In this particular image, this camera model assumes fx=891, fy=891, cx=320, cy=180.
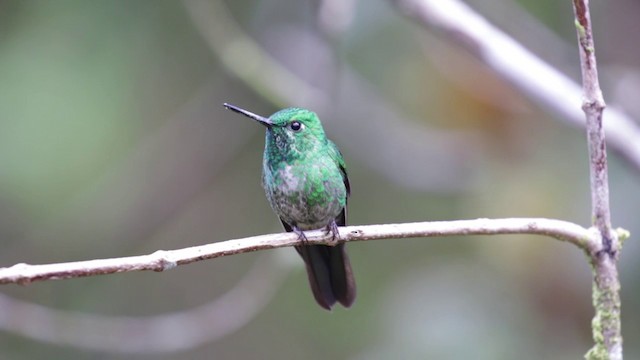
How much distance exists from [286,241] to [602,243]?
0.81 meters

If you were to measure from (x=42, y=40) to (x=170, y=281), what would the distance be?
70.4 inches

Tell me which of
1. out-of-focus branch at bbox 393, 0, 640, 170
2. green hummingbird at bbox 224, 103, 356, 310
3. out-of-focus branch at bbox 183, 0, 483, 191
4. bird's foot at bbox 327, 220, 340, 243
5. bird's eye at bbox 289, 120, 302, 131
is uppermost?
out-of-focus branch at bbox 183, 0, 483, 191

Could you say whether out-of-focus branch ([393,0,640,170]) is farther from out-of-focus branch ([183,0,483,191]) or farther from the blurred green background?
out-of-focus branch ([183,0,483,191])

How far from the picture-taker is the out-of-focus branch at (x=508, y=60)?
3.34 meters

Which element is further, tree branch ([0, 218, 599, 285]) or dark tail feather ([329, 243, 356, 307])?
dark tail feather ([329, 243, 356, 307])

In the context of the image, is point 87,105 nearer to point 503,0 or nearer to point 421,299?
point 421,299

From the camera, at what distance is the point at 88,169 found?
14.9 feet

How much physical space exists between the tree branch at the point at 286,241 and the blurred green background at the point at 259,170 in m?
1.43

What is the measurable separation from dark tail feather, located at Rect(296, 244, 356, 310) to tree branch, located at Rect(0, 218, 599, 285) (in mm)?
871

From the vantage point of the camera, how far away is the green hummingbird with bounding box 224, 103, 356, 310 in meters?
3.16

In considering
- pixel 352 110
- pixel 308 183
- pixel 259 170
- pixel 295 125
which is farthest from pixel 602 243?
pixel 259 170

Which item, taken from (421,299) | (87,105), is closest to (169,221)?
(87,105)

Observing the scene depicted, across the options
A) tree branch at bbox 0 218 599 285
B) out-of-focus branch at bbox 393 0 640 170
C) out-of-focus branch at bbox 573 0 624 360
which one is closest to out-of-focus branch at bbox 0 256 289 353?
out-of-focus branch at bbox 393 0 640 170

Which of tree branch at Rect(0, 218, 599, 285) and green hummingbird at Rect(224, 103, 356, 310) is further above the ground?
green hummingbird at Rect(224, 103, 356, 310)
